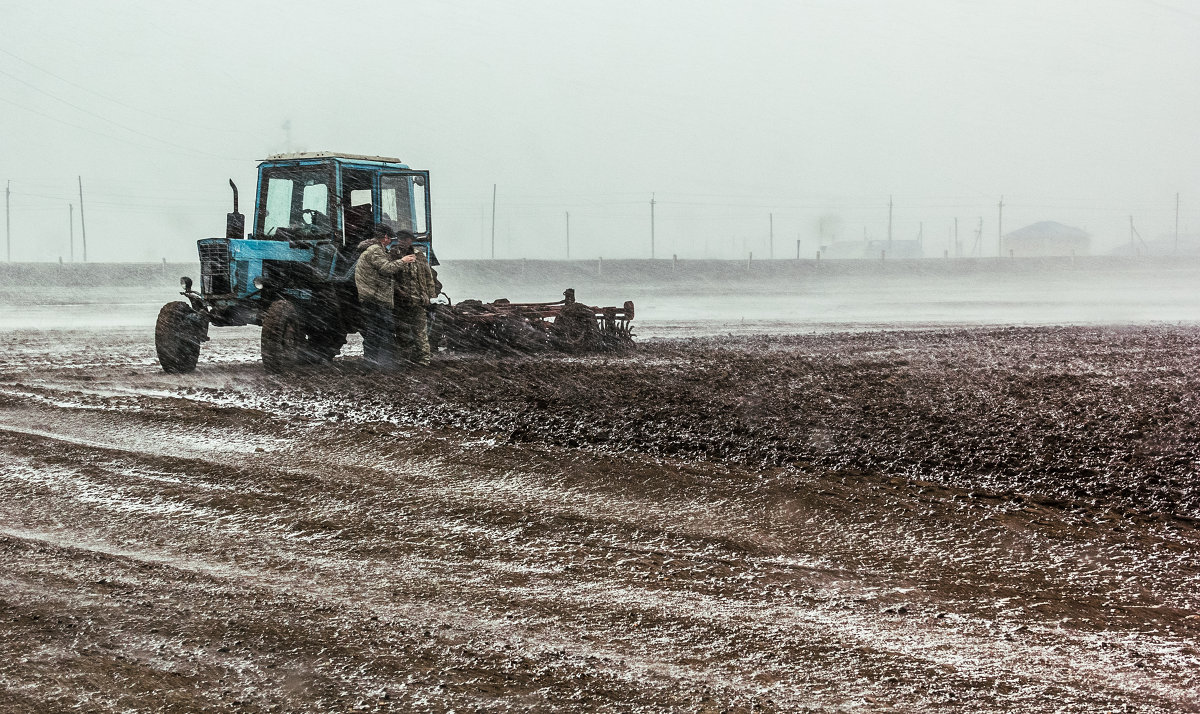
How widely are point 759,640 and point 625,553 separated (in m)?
1.35

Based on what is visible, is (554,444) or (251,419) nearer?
(554,444)

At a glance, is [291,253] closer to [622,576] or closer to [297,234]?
[297,234]

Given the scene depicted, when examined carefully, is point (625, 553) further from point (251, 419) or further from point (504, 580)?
point (251, 419)

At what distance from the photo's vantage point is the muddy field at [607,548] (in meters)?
3.84

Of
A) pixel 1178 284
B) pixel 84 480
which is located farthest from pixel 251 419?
pixel 1178 284

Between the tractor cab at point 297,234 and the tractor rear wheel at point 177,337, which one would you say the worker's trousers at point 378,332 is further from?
the tractor rear wheel at point 177,337

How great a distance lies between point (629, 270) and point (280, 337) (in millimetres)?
40188

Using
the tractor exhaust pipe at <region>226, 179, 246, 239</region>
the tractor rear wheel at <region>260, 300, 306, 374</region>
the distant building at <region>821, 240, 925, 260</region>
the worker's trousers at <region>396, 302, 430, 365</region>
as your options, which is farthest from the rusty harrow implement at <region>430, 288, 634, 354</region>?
the distant building at <region>821, 240, 925, 260</region>

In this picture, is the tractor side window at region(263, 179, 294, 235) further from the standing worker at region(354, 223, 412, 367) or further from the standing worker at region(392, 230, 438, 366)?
the standing worker at region(392, 230, 438, 366)

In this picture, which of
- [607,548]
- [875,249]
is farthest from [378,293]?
[875,249]

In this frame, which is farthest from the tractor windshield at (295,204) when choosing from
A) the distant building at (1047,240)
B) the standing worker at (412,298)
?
the distant building at (1047,240)

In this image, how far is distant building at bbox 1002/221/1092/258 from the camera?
135m

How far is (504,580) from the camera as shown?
196 inches

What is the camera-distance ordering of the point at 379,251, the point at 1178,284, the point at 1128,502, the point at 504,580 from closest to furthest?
1. the point at 504,580
2. the point at 1128,502
3. the point at 379,251
4. the point at 1178,284
